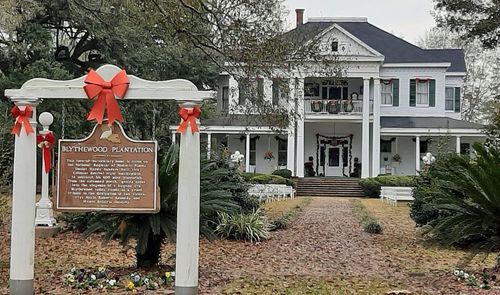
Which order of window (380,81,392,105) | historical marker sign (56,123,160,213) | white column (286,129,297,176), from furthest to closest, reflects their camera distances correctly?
window (380,81,392,105)
white column (286,129,297,176)
historical marker sign (56,123,160,213)

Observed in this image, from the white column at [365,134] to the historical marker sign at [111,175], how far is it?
31028 millimetres

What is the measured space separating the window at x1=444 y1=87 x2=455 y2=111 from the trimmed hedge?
9856 mm

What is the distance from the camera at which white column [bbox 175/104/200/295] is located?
724 cm

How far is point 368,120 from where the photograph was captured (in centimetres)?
3825

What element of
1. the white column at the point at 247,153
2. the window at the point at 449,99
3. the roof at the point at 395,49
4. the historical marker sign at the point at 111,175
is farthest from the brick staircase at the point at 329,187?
the historical marker sign at the point at 111,175

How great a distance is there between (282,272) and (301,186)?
26665 millimetres

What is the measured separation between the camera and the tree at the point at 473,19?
2133 centimetres

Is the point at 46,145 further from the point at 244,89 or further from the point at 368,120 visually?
the point at 368,120

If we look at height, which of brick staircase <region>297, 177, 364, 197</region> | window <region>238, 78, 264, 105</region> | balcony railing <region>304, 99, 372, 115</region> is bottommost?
brick staircase <region>297, 177, 364, 197</region>

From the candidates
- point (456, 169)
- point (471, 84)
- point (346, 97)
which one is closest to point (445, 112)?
point (346, 97)

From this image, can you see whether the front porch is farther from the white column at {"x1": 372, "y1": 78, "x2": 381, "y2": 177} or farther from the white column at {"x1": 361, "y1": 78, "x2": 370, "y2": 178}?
the white column at {"x1": 361, "y1": 78, "x2": 370, "y2": 178}

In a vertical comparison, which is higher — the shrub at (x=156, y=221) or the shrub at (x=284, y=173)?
the shrub at (x=156, y=221)

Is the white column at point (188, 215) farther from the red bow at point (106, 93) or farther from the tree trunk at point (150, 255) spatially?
the tree trunk at point (150, 255)

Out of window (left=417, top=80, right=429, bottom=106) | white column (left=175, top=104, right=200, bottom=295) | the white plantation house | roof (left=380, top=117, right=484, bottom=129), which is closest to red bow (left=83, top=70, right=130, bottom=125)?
white column (left=175, top=104, right=200, bottom=295)
